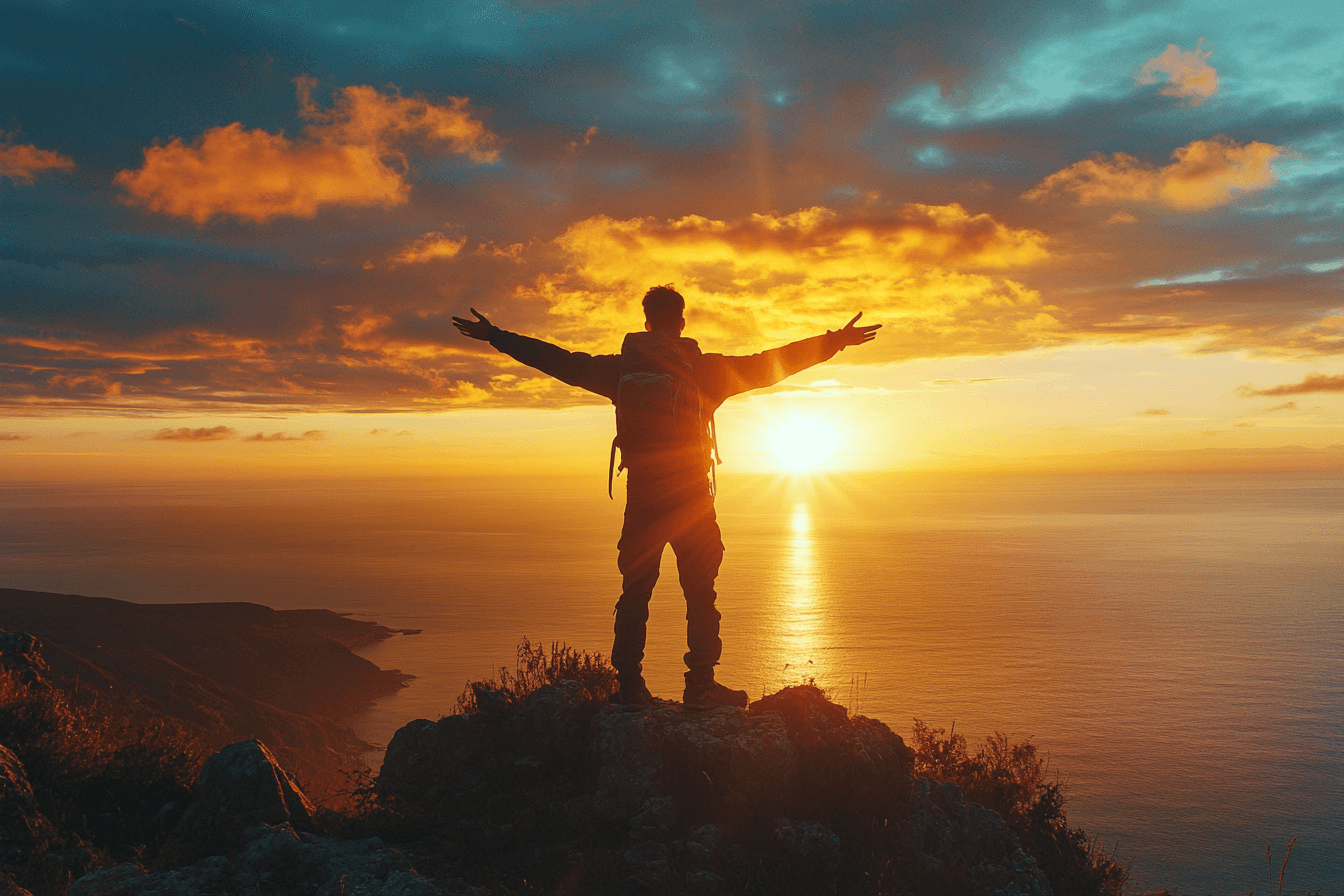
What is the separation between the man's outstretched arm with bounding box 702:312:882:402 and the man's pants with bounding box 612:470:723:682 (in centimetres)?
112

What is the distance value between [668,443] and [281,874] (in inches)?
197

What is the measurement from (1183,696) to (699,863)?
110m

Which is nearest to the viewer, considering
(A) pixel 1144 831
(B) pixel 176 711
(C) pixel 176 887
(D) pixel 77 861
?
(C) pixel 176 887

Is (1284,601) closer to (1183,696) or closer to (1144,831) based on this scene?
(1183,696)

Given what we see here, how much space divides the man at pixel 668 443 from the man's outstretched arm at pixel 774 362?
1 cm

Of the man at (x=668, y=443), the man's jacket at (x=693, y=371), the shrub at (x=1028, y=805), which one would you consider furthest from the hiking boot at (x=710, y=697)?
the man's jacket at (x=693, y=371)

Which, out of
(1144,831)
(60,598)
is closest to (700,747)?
(1144,831)

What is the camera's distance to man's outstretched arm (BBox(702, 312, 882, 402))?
8.20 meters

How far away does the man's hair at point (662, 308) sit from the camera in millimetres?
8109

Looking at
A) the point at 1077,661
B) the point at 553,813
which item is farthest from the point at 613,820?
the point at 1077,661

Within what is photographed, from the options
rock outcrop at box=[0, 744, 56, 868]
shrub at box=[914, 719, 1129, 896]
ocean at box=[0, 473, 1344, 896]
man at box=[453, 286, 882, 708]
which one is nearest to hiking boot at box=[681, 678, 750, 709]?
man at box=[453, 286, 882, 708]

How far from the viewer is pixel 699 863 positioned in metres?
5.86

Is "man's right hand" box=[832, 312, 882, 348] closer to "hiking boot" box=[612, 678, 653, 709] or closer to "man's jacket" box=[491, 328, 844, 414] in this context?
"man's jacket" box=[491, 328, 844, 414]

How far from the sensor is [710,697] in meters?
8.06
